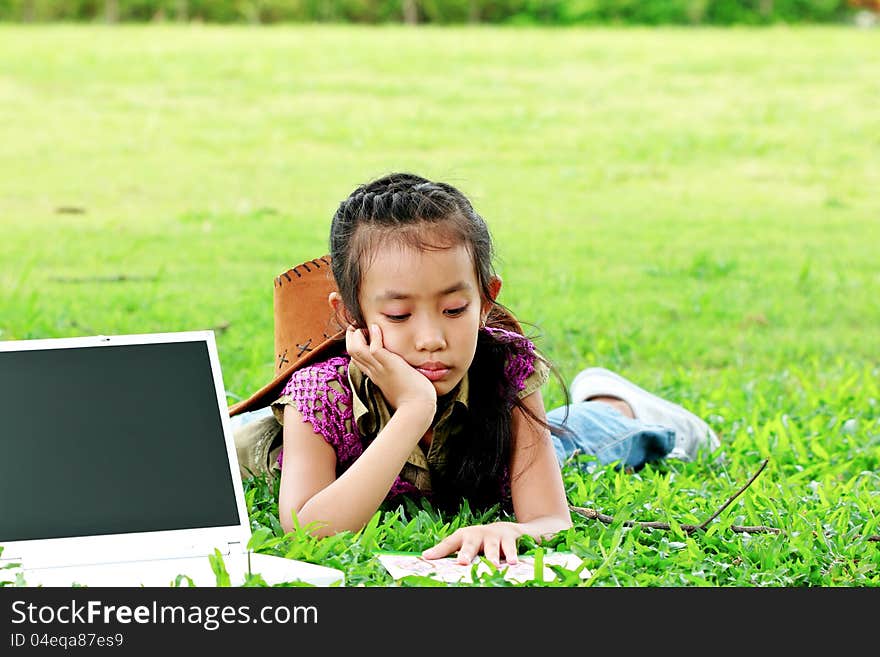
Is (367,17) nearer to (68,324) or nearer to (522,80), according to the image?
(522,80)

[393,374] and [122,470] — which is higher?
[393,374]

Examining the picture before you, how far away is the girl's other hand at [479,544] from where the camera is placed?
3.32 metres

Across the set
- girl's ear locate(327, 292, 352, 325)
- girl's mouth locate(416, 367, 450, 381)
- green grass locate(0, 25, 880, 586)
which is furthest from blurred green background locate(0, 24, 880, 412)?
girl's mouth locate(416, 367, 450, 381)

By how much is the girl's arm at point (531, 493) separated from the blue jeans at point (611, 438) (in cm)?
91

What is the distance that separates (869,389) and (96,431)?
3860 mm

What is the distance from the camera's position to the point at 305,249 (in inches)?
360

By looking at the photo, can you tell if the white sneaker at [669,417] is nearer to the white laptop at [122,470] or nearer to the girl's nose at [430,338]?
the girl's nose at [430,338]

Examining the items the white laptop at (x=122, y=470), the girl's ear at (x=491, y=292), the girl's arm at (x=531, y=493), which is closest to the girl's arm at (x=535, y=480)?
the girl's arm at (x=531, y=493)

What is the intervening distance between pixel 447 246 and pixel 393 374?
1.15 feet

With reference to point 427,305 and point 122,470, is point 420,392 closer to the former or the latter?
point 427,305

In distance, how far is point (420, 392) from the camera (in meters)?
3.50

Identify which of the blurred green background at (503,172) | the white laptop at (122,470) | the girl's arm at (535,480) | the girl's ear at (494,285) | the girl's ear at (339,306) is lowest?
the blurred green background at (503,172)

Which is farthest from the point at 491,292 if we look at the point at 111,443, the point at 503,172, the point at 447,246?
the point at 503,172
